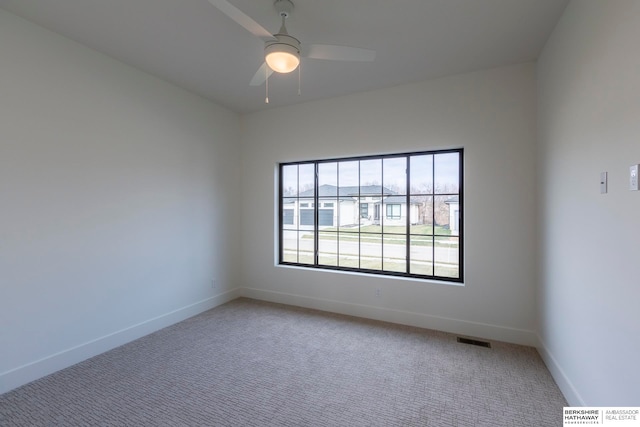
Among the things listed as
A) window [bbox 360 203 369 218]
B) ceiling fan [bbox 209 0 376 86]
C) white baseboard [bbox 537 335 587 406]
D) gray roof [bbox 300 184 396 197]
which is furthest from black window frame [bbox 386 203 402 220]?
ceiling fan [bbox 209 0 376 86]

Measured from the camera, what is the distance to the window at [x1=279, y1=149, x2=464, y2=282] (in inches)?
134

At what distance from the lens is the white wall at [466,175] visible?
9.65ft

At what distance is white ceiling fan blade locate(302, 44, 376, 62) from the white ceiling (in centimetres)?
39

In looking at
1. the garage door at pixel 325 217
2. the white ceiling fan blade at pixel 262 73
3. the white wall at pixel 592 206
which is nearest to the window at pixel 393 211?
the garage door at pixel 325 217

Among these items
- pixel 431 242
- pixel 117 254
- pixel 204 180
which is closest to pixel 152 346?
pixel 117 254

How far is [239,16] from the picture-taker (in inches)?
65.3

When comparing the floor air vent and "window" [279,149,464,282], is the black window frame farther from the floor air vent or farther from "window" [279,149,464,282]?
the floor air vent

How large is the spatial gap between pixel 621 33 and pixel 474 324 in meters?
2.73

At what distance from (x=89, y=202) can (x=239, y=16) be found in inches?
90.4

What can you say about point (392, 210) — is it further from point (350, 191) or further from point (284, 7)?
point (284, 7)

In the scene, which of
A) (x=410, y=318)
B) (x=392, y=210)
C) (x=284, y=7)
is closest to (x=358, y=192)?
(x=392, y=210)

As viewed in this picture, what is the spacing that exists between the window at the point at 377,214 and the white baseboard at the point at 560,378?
958 mm

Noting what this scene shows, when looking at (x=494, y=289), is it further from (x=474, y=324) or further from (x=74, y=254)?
(x=74, y=254)

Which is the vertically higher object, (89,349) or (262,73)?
(262,73)
